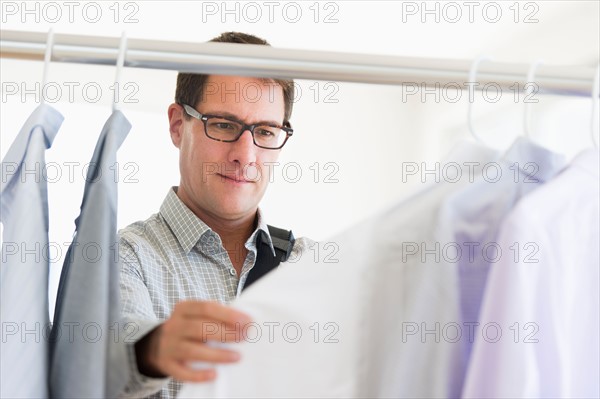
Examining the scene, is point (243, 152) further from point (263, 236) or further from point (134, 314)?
point (134, 314)

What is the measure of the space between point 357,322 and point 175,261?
602mm

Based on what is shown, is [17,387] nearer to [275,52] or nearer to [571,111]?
[275,52]

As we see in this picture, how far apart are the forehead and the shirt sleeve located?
0.35 m

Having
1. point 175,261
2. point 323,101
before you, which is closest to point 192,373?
point 175,261

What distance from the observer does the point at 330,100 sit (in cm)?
525

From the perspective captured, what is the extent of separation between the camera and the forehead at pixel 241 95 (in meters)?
1.36

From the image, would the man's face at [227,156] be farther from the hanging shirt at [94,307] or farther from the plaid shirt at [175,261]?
the hanging shirt at [94,307]

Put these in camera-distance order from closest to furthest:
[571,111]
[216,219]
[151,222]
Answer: [151,222], [216,219], [571,111]

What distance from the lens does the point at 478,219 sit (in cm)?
72

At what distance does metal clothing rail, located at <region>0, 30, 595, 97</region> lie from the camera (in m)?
0.75

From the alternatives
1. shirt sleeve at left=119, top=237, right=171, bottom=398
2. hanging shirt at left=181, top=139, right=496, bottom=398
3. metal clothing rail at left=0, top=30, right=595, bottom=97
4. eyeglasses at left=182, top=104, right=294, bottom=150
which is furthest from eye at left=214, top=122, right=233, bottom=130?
hanging shirt at left=181, top=139, right=496, bottom=398

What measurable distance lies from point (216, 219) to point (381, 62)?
2.32 feet

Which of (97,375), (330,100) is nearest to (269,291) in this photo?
(97,375)

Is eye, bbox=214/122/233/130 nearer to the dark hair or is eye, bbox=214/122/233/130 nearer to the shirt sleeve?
the dark hair
